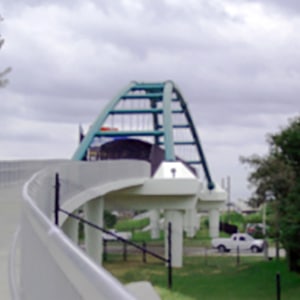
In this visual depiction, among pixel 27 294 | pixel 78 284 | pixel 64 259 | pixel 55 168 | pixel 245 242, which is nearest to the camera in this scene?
pixel 78 284

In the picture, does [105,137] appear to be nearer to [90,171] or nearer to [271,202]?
[271,202]

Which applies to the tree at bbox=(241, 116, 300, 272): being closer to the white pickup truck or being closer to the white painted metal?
the white painted metal

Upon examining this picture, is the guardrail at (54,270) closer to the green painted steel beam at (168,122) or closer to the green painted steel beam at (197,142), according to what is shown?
the green painted steel beam at (168,122)

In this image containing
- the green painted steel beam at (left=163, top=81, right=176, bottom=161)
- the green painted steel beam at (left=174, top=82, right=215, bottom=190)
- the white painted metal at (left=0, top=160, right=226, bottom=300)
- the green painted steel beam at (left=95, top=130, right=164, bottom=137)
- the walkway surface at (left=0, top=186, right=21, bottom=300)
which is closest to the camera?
the white painted metal at (left=0, top=160, right=226, bottom=300)

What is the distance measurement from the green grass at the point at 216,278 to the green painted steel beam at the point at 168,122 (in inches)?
696

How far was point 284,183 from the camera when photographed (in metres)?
51.0

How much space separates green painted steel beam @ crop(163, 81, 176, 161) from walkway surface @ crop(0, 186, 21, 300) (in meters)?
45.9

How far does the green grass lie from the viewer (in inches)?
1487

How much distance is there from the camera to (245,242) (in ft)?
259

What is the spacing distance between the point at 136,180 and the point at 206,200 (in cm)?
4808

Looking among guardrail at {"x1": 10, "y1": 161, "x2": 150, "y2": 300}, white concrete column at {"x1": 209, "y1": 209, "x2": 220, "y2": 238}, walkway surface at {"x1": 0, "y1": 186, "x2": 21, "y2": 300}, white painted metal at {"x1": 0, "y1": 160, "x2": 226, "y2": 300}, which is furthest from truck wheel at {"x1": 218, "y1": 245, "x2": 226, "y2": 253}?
guardrail at {"x1": 10, "y1": 161, "x2": 150, "y2": 300}

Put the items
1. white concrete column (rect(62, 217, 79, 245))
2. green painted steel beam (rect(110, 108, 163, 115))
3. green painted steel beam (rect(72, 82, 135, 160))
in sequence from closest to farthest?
1. white concrete column (rect(62, 217, 79, 245))
2. green painted steel beam (rect(72, 82, 135, 160))
3. green painted steel beam (rect(110, 108, 163, 115))

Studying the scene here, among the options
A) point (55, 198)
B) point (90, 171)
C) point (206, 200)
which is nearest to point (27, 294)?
point (55, 198)

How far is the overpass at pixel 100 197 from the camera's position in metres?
5.28
